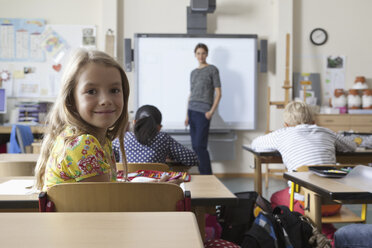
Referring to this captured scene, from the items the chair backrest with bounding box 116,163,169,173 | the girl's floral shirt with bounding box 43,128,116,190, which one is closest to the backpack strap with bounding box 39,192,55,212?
the girl's floral shirt with bounding box 43,128,116,190

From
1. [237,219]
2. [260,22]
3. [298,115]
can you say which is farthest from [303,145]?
[260,22]

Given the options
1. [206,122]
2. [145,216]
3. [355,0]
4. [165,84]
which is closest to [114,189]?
[145,216]

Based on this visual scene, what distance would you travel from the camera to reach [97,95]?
1.21 metres

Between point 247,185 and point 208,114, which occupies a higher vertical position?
point 208,114

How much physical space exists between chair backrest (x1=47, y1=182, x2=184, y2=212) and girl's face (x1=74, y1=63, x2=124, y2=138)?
34 cm

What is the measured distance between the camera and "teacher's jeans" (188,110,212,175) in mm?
4570

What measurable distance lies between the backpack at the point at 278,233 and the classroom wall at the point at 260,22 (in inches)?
146

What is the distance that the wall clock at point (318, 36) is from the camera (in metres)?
5.24

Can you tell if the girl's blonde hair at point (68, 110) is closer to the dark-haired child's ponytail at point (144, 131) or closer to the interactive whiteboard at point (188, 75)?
the dark-haired child's ponytail at point (144, 131)

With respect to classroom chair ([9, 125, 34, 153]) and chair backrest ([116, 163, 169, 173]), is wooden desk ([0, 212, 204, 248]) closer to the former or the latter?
chair backrest ([116, 163, 169, 173])

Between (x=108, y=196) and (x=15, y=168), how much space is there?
1.20 meters

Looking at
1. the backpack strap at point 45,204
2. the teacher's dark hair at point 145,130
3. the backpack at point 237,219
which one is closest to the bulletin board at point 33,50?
the teacher's dark hair at point 145,130

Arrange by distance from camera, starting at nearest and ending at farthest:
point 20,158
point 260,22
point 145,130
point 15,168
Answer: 1. point 15,168
2. point 145,130
3. point 20,158
4. point 260,22

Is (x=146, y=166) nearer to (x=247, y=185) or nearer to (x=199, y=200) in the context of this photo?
(x=199, y=200)
